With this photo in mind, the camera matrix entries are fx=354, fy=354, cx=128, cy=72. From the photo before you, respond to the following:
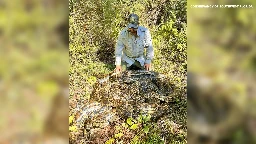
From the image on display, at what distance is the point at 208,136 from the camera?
1.54m

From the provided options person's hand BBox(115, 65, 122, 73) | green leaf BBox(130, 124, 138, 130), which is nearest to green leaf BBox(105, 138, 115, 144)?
green leaf BBox(130, 124, 138, 130)

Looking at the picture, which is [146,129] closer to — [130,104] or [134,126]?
[134,126]

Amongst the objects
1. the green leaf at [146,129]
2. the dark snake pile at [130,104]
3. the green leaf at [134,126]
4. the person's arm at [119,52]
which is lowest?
the green leaf at [146,129]

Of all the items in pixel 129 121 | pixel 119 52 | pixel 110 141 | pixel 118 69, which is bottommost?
pixel 110 141

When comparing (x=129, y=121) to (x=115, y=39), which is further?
(x=115, y=39)

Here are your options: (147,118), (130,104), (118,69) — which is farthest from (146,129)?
(118,69)

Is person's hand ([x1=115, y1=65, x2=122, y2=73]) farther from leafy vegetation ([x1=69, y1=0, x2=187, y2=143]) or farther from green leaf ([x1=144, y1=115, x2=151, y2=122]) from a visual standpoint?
green leaf ([x1=144, y1=115, x2=151, y2=122])

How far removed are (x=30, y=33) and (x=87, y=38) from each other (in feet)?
3.61

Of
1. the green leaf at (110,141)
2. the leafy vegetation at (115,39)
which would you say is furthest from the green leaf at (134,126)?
the green leaf at (110,141)

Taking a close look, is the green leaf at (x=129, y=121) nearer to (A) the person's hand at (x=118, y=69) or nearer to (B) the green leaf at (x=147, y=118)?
(B) the green leaf at (x=147, y=118)

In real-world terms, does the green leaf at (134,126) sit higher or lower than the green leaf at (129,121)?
lower

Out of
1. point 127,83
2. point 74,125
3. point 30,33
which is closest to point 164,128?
point 127,83

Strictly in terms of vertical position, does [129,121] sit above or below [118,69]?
below

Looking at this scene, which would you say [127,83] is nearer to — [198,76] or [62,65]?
[198,76]
